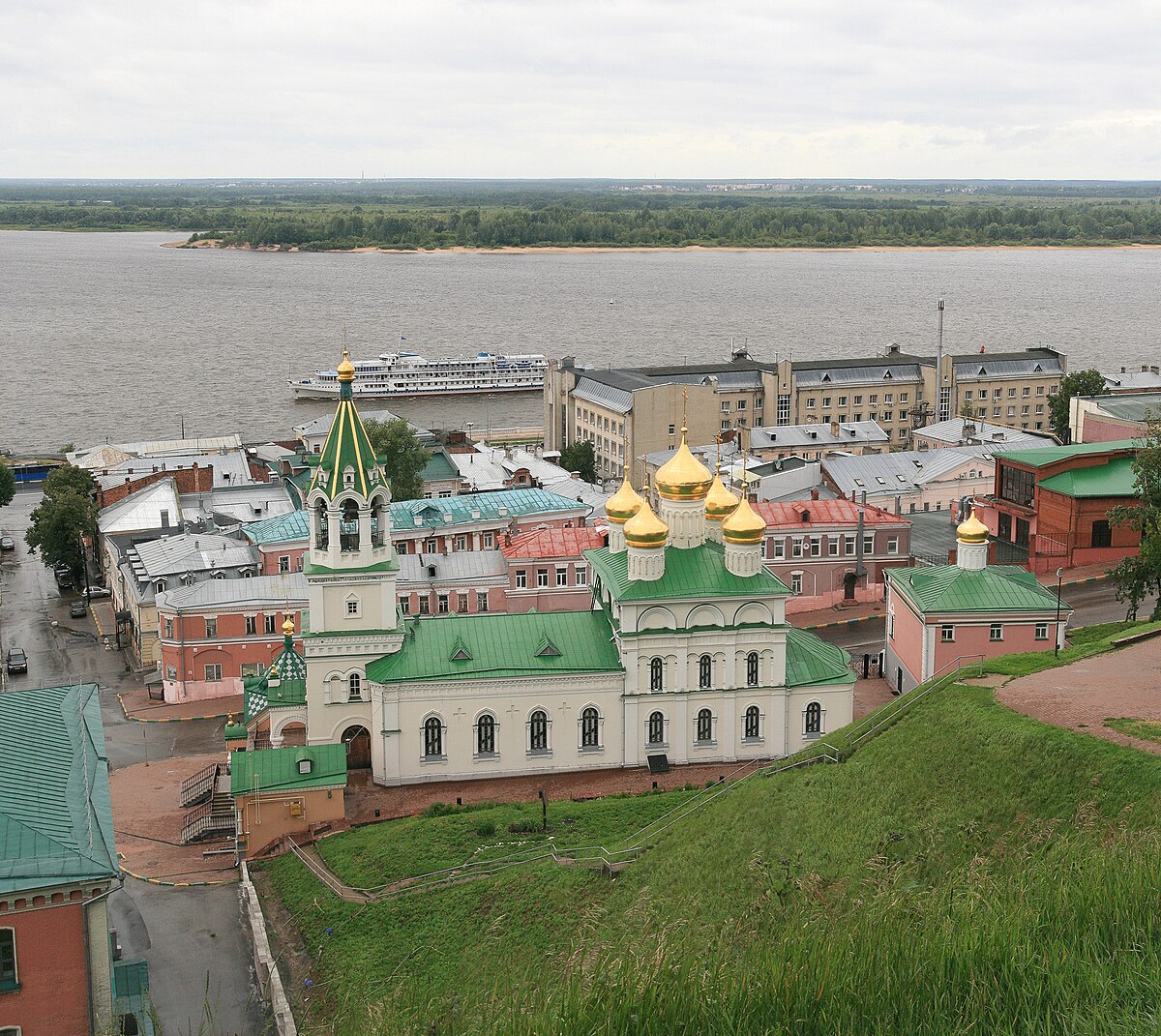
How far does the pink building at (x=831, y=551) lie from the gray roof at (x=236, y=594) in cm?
1316

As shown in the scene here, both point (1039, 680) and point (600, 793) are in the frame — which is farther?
point (600, 793)

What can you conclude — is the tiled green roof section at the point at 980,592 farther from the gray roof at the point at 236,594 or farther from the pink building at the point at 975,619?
the gray roof at the point at 236,594

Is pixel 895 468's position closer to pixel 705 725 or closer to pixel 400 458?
pixel 400 458

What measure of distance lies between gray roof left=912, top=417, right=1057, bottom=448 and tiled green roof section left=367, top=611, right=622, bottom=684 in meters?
27.2

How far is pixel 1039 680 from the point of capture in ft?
73.7

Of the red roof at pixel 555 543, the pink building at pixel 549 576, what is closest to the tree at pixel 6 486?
the red roof at pixel 555 543

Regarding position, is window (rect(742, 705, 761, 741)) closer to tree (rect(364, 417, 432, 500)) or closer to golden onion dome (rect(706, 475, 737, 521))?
golden onion dome (rect(706, 475, 737, 521))

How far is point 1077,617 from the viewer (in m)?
34.7

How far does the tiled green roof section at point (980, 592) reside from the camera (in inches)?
1188

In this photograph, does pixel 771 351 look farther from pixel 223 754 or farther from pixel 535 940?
pixel 535 940

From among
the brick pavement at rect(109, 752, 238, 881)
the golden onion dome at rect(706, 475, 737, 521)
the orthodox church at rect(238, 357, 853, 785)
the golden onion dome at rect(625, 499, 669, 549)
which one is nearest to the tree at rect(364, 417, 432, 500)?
the brick pavement at rect(109, 752, 238, 881)

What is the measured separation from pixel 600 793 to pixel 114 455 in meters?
35.5

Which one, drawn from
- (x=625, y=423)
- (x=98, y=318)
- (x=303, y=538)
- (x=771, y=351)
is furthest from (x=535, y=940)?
(x=98, y=318)

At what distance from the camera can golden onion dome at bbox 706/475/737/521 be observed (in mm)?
29406
